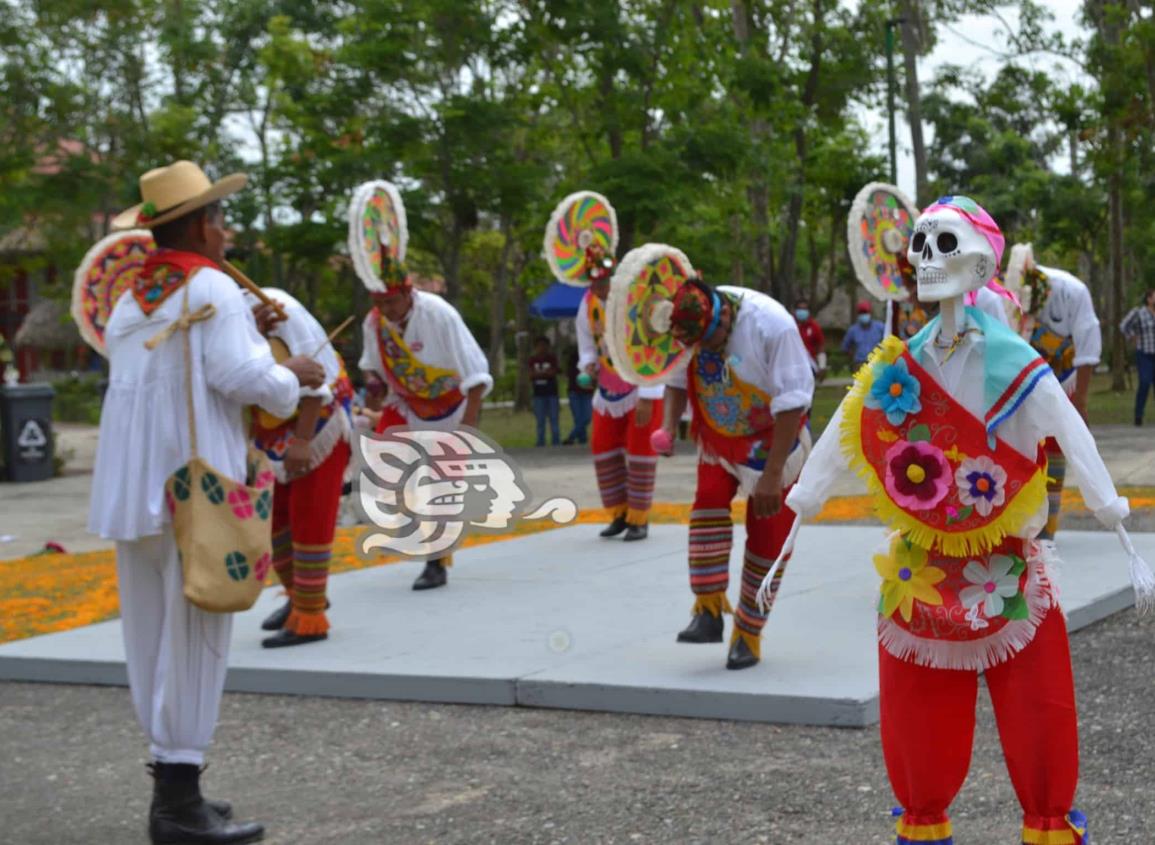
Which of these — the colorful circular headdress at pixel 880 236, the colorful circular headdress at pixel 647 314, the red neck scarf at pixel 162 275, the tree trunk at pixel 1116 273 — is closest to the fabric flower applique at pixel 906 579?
the colorful circular headdress at pixel 647 314

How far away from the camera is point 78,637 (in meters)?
8.48

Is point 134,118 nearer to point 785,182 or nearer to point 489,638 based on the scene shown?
point 785,182

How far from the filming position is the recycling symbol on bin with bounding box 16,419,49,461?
72.2ft

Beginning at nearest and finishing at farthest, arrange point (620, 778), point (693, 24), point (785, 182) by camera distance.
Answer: point (620, 778)
point (693, 24)
point (785, 182)

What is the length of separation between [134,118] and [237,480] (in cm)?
2665

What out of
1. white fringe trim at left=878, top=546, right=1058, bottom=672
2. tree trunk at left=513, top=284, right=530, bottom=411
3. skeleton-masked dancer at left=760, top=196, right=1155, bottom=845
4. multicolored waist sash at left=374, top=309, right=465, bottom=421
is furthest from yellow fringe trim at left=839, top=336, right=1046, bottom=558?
tree trunk at left=513, top=284, right=530, bottom=411

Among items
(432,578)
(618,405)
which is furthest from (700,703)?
(618,405)

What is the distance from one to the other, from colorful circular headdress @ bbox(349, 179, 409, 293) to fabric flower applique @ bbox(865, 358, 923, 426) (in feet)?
8.97

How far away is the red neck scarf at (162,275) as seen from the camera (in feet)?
16.9

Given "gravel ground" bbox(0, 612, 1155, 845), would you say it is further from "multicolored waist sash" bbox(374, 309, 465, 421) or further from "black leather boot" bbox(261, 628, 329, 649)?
"multicolored waist sash" bbox(374, 309, 465, 421)

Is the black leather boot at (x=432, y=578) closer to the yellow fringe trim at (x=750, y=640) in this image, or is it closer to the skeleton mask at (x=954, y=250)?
the yellow fringe trim at (x=750, y=640)

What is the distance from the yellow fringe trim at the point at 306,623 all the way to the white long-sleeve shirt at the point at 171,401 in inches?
115

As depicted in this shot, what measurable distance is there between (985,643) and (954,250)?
902 millimetres

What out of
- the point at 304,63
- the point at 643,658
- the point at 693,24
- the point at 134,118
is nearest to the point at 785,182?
the point at 693,24
